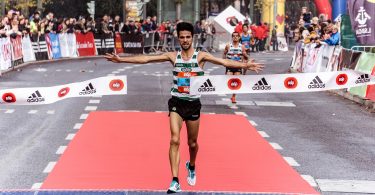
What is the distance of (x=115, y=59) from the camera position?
10.3 meters

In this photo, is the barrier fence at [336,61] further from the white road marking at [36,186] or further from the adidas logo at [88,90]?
the white road marking at [36,186]

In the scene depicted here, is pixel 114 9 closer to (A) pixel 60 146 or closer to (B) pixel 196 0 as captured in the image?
(B) pixel 196 0

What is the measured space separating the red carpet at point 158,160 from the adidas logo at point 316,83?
109cm

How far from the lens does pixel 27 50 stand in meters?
38.9

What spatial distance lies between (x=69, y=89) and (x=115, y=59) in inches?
60.5

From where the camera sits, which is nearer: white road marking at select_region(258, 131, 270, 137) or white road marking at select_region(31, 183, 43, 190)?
white road marking at select_region(31, 183, 43, 190)

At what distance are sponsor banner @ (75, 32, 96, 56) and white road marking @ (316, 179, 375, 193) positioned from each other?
34.9 m

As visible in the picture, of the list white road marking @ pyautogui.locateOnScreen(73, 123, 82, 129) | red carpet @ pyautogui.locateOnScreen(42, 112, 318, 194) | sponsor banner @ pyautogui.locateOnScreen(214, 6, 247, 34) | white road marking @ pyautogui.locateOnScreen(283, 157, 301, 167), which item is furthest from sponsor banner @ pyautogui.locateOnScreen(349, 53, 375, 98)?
sponsor banner @ pyautogui.locateOnScreen(214, 6, 247, 34)

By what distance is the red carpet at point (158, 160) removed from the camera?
10.9m

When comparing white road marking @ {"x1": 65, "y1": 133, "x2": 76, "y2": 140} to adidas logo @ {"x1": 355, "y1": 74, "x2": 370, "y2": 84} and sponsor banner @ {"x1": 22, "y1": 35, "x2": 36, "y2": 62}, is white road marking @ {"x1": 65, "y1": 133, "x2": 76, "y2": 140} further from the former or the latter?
sponsor banner @ {"x1": 22, "y1": 35, "x2": 36, "y2": 62}

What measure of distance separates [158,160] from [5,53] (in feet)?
67.6

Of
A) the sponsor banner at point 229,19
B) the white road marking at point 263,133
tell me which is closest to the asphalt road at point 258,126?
the white road marking at point 263,133

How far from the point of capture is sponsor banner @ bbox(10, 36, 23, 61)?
114 ft

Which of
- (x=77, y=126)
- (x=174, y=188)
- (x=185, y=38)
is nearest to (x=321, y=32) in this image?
(x=77, y=126)
